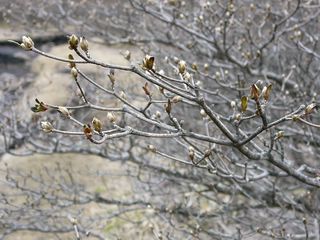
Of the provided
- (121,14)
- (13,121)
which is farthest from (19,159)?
(13,121)

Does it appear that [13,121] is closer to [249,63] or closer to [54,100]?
[249,63]

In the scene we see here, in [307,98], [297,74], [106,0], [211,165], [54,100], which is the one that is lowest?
[211,165]

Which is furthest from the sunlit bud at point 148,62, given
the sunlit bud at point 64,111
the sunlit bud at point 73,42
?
the sunlit bud at point 64,111

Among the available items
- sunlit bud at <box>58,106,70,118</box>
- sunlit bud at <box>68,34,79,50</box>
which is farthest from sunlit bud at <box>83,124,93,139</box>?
sunlit bud at <box>68,34,79,50</box>

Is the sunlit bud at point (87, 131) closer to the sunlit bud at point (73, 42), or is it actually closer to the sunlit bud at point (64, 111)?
the sunlit bud at point (64, 111)

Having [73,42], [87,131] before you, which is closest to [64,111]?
[87,131]

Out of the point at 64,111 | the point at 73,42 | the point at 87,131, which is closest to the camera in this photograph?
the point at 73,42

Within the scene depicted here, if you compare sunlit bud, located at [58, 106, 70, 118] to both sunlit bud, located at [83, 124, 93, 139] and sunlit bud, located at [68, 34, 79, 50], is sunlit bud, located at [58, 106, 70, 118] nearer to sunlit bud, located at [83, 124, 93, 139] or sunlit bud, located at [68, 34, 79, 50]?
sunlit bud, located at [83, 124, 93, 139]

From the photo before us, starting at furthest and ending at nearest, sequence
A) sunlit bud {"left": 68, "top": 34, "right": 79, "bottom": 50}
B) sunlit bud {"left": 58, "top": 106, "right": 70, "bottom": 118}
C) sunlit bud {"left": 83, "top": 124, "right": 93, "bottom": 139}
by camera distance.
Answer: sunlit bud {"left": 58, "top": 106, "right": 70, "bottom": 118} < sunlit bud {"left": 83, "top": 124, "right": 93, "bottom": 139} < sunlit bud {"left": 68, "top": 34, "right": 79, "bottom": 50}

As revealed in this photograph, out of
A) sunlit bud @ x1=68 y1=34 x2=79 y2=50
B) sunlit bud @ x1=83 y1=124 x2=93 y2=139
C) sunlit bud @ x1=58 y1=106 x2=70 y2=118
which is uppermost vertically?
sunlit bud @ x1=68 y1=34 x2=79 y2=50

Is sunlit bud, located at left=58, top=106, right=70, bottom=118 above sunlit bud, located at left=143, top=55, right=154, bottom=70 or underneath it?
underneath

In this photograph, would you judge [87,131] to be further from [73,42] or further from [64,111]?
[73,42]
